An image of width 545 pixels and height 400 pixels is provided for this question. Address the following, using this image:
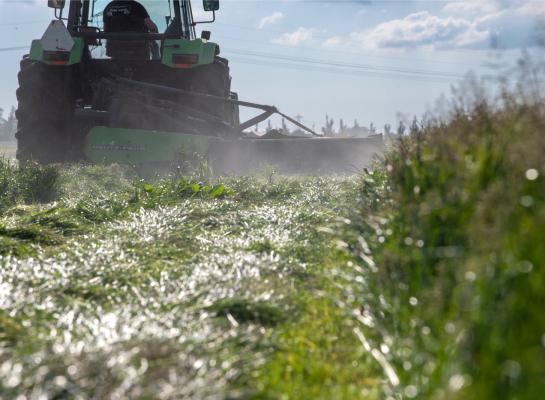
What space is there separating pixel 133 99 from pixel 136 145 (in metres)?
0.69

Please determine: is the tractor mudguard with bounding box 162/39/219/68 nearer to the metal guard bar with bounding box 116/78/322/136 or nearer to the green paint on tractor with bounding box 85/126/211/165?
the metal guard bar with bounding box 116/78/322/136

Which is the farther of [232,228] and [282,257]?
[232,228]

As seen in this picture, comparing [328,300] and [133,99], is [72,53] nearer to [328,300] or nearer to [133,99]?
[133,99]

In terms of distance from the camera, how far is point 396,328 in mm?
1727

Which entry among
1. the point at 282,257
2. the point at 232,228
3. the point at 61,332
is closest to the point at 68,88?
the point at 232,228

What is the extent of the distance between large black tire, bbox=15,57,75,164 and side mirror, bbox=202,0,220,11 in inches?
77.4

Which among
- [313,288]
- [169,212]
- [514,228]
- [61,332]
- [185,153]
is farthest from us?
[185,153]

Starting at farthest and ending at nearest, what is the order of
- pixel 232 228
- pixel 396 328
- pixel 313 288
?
pixel 232 228
pixel 313 288
pixel 396 328

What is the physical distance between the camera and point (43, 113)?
327 inches

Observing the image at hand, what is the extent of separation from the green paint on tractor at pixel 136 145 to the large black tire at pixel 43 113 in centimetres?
83

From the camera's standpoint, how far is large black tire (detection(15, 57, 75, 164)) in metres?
8.30

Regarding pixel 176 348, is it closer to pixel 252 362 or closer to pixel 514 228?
pixel 252 362

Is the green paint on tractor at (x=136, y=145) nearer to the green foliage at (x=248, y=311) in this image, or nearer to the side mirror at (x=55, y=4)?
the side mirror at (x=55, y=4)

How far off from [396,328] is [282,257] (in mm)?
1160
